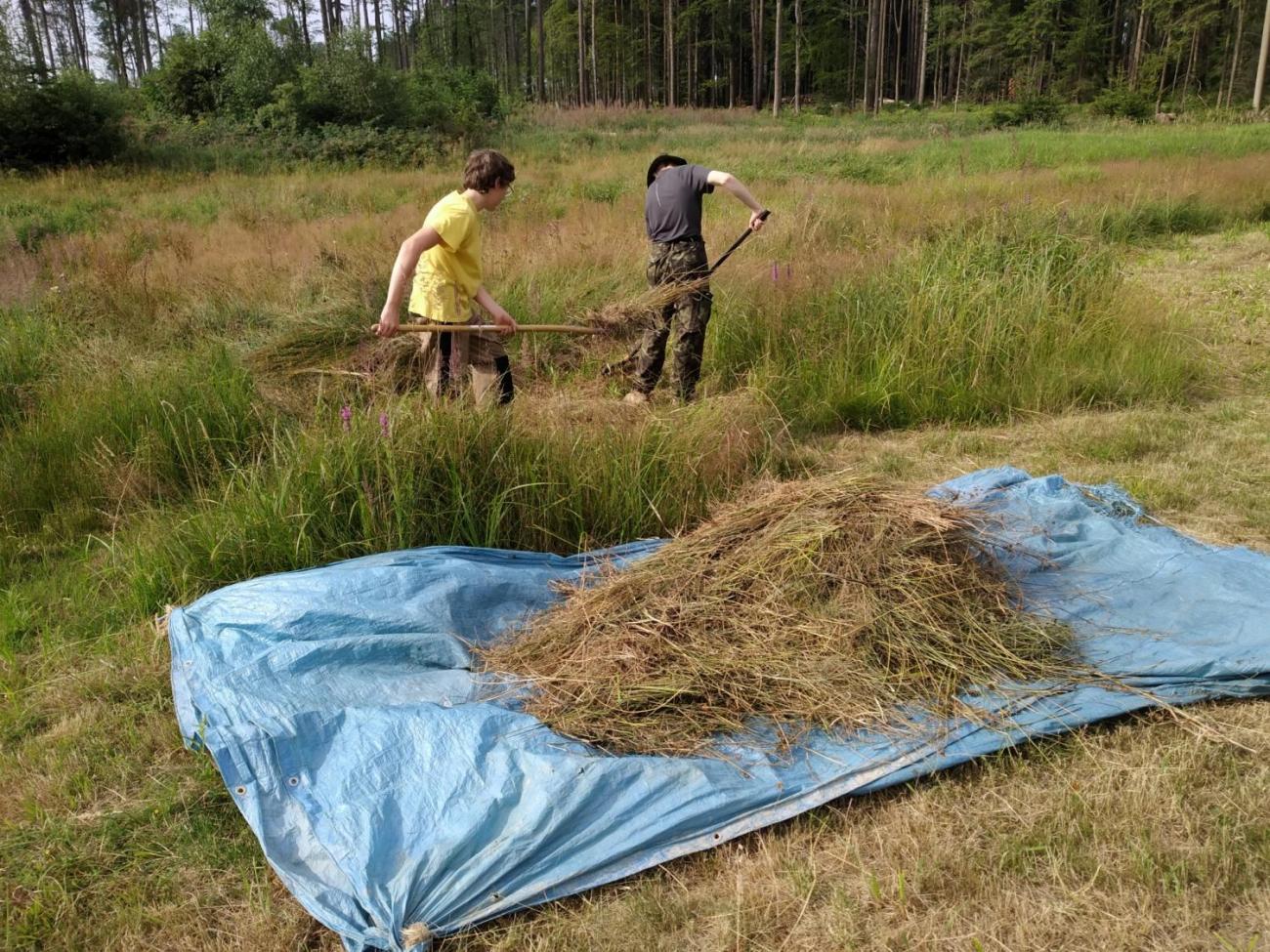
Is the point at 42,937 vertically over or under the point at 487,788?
under

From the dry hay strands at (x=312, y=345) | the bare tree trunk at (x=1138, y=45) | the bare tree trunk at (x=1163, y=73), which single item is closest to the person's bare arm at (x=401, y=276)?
the dry hay strands at (x=312, y=345)

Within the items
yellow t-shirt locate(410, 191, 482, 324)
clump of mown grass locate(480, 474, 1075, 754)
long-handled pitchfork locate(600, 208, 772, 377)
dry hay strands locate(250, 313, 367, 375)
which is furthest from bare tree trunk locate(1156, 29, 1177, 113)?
clump of mown grass locate(480, 474, 1075, 754)

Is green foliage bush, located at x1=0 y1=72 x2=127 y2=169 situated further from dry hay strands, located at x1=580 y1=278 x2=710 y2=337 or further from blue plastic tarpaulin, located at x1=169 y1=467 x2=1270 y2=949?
blue plastic tarpaulin, located at x1=169 y1=467 x2=1270 y2=949

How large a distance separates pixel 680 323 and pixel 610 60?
48.8 metres

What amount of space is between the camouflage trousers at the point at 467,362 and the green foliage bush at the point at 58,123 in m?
16.8

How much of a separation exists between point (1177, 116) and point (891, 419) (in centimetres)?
2748

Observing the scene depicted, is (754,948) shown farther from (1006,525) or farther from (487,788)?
(1006,525)

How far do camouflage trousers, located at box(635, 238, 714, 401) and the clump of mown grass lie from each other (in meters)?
2.49

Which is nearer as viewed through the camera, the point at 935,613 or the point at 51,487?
the point at 935,613

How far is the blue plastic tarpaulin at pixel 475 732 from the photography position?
2.13 meters

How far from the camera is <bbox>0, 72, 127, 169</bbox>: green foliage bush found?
16984mm

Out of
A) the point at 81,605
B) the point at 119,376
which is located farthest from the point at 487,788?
the point at 119,376

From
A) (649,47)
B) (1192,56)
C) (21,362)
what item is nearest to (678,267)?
(21,362)

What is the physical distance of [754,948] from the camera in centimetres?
202
